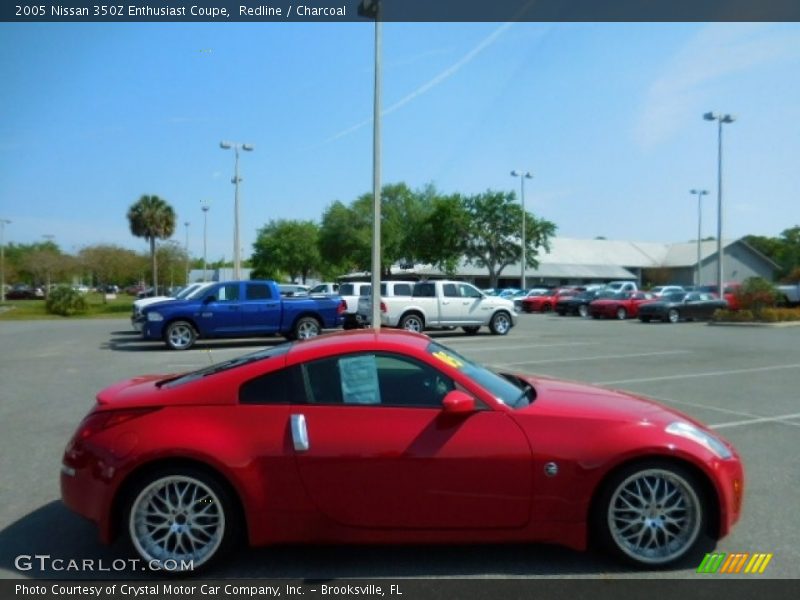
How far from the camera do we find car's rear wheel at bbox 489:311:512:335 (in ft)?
73.6

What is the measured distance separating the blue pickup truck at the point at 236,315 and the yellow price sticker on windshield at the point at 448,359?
13849 mm

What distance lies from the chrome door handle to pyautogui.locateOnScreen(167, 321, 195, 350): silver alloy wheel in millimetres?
14690

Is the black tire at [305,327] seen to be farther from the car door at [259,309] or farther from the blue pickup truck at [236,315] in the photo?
the car door at [259,309]

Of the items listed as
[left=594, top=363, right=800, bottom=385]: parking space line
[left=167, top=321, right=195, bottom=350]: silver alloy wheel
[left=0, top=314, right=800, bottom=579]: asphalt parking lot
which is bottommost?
[left=0, top=314, right=800, bottom=579]: asphalt parking lot

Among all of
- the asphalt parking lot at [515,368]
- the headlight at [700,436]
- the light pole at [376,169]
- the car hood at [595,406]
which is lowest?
the asphalt parking lot at [515,368]

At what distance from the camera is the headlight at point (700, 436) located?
165 inches

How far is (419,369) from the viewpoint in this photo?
4332mm

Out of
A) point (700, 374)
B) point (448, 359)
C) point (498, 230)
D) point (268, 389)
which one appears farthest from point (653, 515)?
point (498, 230)

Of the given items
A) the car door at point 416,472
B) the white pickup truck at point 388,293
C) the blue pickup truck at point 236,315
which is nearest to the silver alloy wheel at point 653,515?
the car door at point 416,472

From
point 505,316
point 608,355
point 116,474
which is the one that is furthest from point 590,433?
point 505,316

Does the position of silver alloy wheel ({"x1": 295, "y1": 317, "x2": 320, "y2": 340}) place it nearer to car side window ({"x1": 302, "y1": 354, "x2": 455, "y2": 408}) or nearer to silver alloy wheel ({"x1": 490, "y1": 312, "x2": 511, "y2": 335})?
silver alloy wheel ({"x1": 490, "y1": 312, "x2": 511, "y2": 335})

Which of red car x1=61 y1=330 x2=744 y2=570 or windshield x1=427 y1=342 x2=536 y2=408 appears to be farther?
windshield x1=427 y1=342 x2=536 y2=408

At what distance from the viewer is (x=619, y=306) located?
1320 inches

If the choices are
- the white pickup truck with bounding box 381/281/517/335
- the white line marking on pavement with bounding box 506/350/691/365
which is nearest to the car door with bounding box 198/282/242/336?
the white pickup truck with bounding box 381/281/517/335
